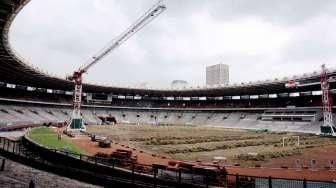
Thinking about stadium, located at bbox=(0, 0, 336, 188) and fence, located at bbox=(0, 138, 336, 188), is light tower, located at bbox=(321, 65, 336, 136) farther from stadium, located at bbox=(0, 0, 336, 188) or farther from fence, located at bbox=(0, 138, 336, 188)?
fence, located at bbox=(0, 138, 336, 188)

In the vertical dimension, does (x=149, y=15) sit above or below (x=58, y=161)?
above

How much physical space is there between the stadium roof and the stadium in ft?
0.63

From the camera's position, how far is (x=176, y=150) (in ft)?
135

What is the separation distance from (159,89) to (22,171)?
97.8 m

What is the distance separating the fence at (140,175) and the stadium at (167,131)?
0.07 metres

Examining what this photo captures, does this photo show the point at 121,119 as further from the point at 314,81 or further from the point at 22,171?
the point at 22,171

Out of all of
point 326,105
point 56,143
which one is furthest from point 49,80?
point 326,105

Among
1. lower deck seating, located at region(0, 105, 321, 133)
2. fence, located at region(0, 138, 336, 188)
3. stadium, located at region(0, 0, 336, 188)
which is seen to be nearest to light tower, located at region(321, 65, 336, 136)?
stadium, located at region(0, 0, 336, 188)

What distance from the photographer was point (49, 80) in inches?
3494

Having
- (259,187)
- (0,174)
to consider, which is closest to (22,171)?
(0,174)

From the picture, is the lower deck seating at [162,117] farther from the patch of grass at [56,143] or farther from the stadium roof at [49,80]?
the patch of grass at [56,143]

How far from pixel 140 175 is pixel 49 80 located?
245 ft

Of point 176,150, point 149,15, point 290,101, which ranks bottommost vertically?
point 176,150

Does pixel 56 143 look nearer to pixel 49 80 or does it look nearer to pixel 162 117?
pixel 49 80
